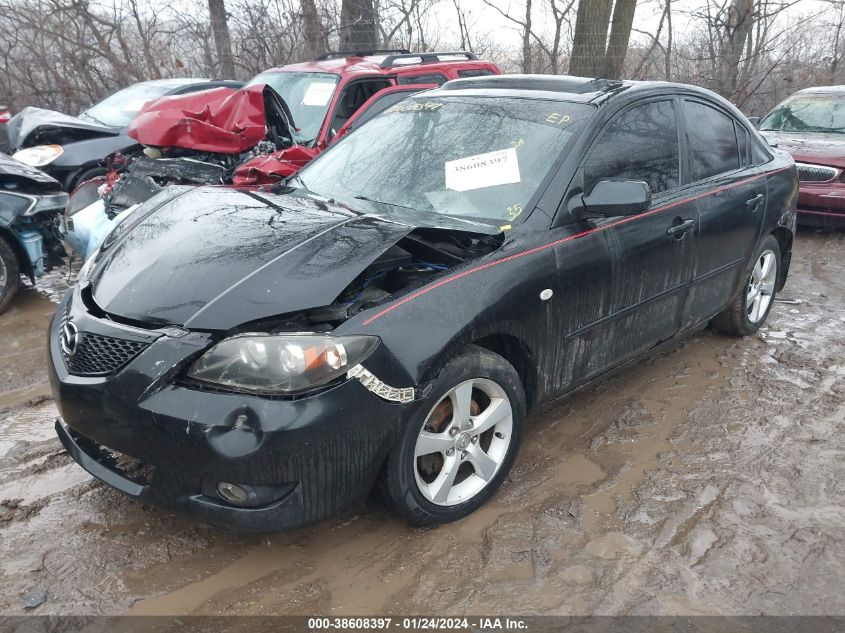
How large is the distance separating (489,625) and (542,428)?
4.83 ft

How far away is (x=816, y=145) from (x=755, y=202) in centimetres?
450

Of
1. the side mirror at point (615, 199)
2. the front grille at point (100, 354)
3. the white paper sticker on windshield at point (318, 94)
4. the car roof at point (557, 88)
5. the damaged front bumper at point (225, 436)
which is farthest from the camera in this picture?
the white paper sticker on windshield at point (318, 94)

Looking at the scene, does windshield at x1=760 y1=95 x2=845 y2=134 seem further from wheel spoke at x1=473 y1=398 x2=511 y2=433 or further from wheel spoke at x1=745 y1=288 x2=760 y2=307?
wheel spoke at x1=473 y1=398 x2=511 y2=433

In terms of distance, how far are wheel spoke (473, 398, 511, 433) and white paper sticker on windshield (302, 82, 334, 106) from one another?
15.6 ft

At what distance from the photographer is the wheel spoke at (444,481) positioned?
9.16 feet

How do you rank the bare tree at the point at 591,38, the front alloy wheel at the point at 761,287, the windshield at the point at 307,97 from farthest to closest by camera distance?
the bare tree at the point at 591,38 → the windshield at the point at 307,97 → the front alloy wheel at the point at 761,287

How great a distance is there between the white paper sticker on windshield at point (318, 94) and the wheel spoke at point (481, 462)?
488 centimetres

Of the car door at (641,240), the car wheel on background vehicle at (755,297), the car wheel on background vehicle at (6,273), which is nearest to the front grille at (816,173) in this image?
the car wheel on background vehicle at (755,297)

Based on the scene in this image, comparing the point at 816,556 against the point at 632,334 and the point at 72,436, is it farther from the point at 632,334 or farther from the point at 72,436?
the point at 72,436

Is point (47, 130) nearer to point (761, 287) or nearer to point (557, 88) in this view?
point (557, 88)

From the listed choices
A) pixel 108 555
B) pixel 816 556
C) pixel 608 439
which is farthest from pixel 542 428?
pixel 108 555

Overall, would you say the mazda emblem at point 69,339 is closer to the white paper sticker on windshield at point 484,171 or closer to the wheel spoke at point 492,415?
the wheel spoke at point 492,415

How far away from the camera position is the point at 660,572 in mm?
2652

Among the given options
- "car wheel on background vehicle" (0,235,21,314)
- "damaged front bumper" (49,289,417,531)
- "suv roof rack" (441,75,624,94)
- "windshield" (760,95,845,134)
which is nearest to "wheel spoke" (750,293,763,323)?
"suv roof rack" (441,75,624,94)
